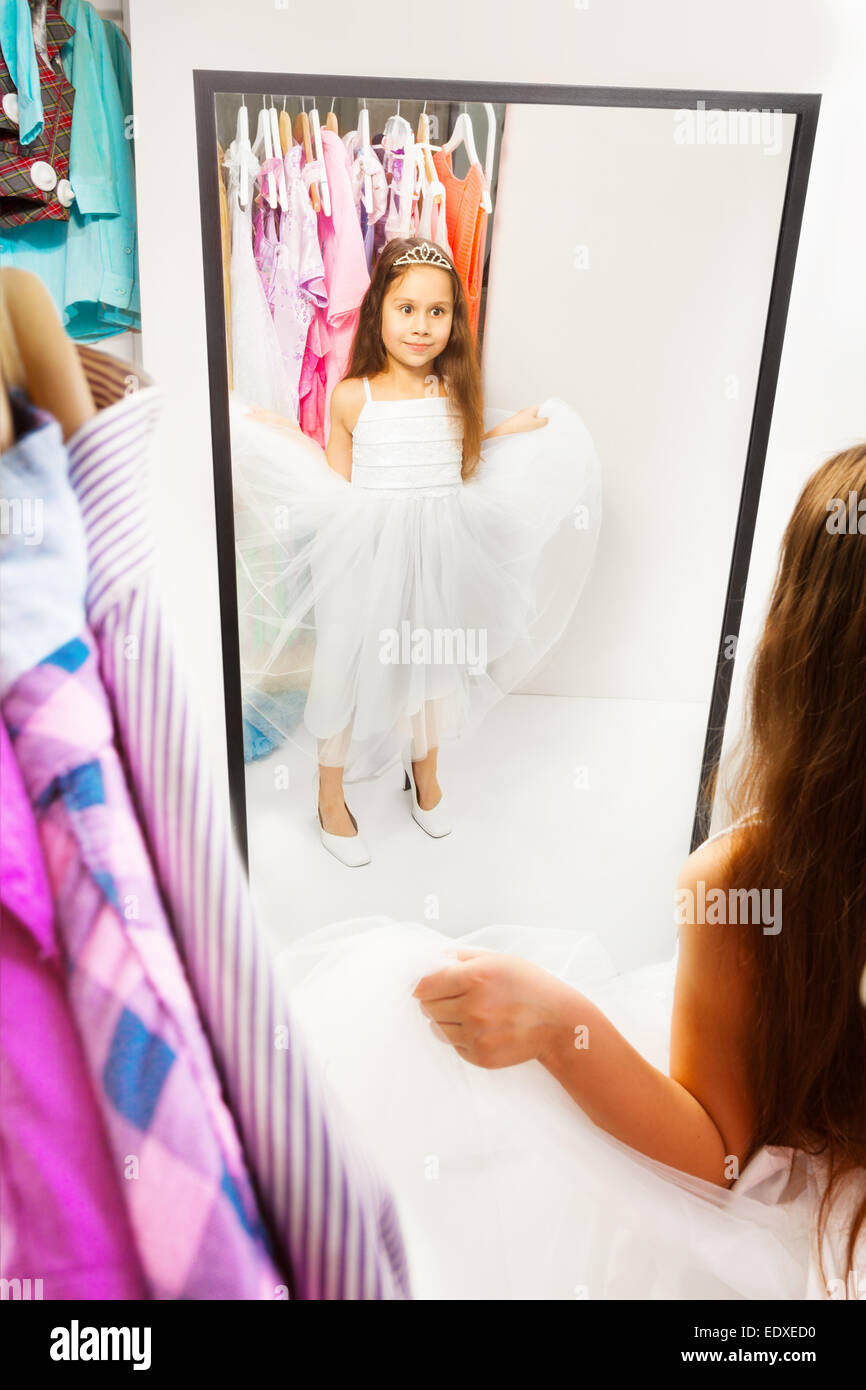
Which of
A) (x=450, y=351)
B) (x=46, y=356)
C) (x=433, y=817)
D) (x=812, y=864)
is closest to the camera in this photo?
(x=46, y=356)

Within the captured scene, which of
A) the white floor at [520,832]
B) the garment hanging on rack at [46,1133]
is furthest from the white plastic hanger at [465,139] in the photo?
the garment hanging on rack at [46,1133]

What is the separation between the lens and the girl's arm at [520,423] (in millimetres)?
1245

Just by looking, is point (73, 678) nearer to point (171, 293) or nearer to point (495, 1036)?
point (495, 1036)

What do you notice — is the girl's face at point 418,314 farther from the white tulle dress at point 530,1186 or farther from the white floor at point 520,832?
the white tulle dress at point 530,1186

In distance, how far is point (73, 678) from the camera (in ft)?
1.87

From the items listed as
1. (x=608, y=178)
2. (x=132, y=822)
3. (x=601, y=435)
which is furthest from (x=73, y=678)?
(x=608, y=178)

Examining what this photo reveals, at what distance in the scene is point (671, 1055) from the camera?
102 centimetres

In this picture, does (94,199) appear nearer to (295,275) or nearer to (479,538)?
(295,275)

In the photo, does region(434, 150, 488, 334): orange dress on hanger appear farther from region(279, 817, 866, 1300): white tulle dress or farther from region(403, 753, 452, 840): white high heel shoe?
region(279, 817, 866, 1300): white tulle dress

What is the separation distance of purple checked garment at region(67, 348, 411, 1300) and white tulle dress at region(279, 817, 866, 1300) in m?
0.33

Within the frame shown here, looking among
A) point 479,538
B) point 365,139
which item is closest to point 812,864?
point 479,538

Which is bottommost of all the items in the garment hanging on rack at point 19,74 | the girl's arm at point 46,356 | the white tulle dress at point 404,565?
the white tulle dress at point 404,565

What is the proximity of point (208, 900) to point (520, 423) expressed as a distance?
2.90ft
